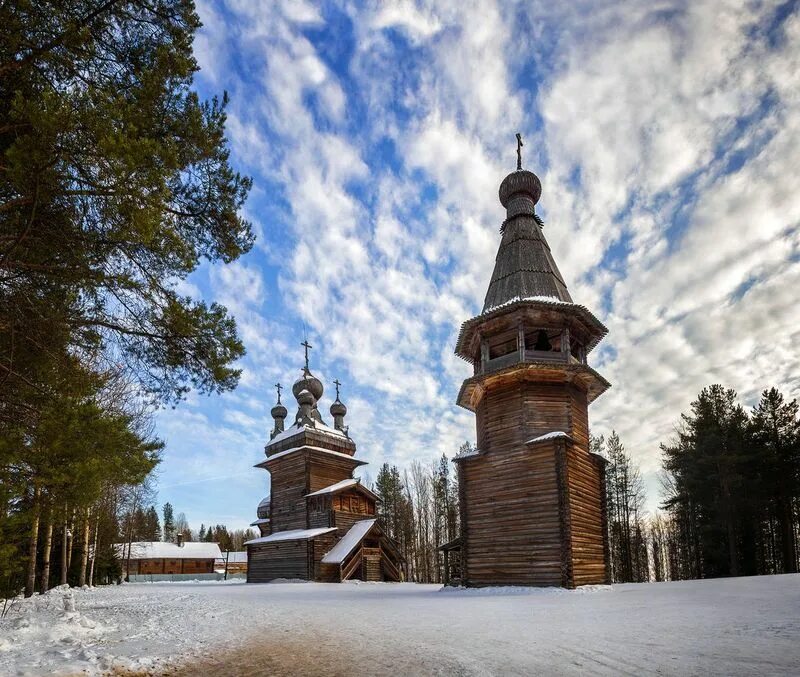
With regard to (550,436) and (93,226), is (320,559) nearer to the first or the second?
(550,436)

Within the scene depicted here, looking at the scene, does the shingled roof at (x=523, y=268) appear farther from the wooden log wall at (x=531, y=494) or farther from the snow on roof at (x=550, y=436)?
the snow on roof at (x=550, y=436)

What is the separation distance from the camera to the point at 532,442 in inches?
706

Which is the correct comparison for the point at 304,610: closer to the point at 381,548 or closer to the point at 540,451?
the point at 540,451

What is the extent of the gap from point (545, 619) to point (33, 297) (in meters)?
10.2

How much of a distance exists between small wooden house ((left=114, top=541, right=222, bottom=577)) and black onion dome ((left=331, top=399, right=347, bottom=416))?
31576mm

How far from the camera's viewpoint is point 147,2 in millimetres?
7441

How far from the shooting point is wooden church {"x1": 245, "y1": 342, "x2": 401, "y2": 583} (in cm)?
2933

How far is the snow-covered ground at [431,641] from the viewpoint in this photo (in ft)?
17.7

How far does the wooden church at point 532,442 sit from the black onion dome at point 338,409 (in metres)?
20.3

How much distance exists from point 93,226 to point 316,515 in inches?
1083

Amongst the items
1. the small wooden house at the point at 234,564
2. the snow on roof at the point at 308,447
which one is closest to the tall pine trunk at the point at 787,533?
the snow on roof at the point at 308,447

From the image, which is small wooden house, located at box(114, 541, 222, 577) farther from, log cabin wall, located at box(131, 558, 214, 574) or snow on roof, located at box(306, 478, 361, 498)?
snow on roof, located at box(306, 478, 361, 498)

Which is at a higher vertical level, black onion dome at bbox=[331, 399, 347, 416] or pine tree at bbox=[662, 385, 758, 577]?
black onion dome at bbox=[331, 399, 347, 416]

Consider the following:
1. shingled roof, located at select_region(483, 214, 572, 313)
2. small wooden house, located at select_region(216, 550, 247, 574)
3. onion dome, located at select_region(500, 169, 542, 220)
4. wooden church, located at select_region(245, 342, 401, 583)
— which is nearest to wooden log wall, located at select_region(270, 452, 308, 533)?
wooden church, located at select_region(245, 342, 401, 583)
